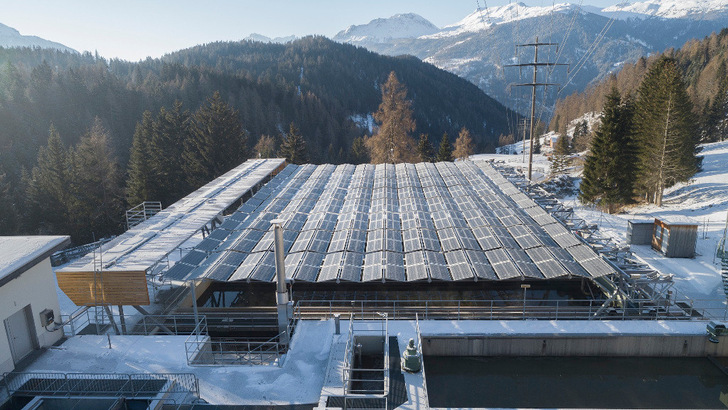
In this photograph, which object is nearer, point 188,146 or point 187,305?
point 187,305

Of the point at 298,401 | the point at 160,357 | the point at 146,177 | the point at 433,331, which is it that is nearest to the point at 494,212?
the point at 433,331

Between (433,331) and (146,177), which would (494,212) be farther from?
→ (146,177)

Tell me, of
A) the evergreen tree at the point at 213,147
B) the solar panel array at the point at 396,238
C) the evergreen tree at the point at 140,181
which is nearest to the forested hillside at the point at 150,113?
the evergreen tree at the point at 140,181

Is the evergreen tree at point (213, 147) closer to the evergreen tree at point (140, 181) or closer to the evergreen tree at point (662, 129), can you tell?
the evergreen tree at point (140, 181)

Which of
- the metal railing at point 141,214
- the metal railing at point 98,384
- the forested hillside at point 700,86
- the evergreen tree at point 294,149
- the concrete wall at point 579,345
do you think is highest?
the forested hillside at point 700,86

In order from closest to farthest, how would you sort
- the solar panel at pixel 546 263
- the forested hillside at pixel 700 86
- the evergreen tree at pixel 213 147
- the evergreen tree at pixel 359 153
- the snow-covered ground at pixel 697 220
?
the solar panel at pixel 546 263, the snow-covered ground at pixel 697 220, the evergreen tree at pixel 213 147, the forested hillside at pixel 700 86, the evergreen tree at pixel 359 153

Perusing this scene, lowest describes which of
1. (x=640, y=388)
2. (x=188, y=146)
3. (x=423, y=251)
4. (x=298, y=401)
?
(x=640, y=388)

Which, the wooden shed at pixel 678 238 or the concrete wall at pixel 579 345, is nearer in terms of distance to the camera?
the concrete wall at pixel 579 345
